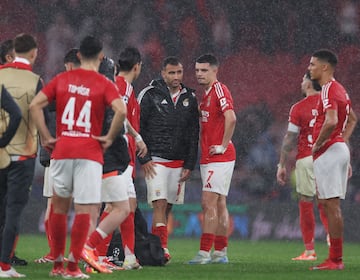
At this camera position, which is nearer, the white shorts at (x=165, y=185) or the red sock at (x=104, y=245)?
the red sock at (x=104, y=245)

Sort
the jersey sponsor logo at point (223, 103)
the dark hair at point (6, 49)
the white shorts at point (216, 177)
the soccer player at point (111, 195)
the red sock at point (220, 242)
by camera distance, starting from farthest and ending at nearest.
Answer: the red sock at point (220, 242)
the white shorts at point (216, 177)
the jersey sponsor logo at point (223, 103)
the dark hair at point (6, 49)
the soccer player at point (111, 195)

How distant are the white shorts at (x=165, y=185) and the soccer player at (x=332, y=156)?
1.73 metres

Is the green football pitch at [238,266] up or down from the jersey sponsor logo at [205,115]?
down

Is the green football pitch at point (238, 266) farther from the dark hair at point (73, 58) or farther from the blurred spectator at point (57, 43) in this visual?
the blurred spectator at point (57, 43)

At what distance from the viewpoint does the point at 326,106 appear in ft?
31.9

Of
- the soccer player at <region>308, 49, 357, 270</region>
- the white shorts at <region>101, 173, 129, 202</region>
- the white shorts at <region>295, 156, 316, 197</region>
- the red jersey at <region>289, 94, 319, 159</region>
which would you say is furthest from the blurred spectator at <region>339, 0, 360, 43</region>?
the white shorts at <region>101, 173, 129, 202</region>

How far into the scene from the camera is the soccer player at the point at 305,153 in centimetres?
1223

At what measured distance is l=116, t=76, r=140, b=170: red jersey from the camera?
9.82 m

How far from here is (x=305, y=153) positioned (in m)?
12.6

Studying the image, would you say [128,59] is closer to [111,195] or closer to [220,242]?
[111,195]

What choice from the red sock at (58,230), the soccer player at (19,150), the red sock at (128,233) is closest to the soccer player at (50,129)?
the soccer player at (19,150)

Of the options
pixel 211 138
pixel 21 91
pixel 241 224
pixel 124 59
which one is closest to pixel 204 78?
pixel 211 138

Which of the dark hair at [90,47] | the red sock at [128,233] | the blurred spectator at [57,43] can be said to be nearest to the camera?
the dark hair at [90,47]

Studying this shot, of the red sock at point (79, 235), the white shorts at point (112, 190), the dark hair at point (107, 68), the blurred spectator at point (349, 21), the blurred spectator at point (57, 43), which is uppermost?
the blurred spectator at point (349, 21)
